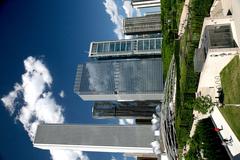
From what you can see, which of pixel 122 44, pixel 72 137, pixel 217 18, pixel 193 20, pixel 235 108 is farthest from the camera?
pixel 122 44

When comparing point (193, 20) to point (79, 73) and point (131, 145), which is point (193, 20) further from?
point (79, 73)

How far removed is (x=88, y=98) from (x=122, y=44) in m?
19.7

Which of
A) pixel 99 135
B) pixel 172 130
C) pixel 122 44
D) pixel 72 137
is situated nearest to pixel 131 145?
pixel 99 135

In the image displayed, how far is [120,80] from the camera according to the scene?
3725 inches

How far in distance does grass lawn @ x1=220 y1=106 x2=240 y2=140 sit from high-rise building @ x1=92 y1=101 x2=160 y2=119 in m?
73.5

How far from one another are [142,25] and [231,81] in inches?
3711

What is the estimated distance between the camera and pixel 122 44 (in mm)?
106188

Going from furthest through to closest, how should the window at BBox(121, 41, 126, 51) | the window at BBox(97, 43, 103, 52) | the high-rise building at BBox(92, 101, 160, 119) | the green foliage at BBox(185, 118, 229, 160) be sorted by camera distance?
the window at BBox(97, 43, 103, 52), the window at BBox(121, 41, 126, 51), the high-rise building at BBox(92, 101, 160, 119), the green foliage at BBox(185, 118, 229, 160)

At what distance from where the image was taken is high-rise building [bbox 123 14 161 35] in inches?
4579

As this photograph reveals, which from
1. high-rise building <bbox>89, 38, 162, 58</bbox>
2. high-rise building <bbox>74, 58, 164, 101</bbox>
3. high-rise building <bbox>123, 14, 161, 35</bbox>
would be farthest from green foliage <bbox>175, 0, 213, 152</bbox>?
high-rise building <bbox>123, 14, 161, 35</bbox>

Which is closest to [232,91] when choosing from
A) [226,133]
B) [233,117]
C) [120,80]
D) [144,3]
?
[233,117]

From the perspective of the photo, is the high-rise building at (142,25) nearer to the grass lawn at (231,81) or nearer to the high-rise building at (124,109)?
the high-rise building at (124,109)

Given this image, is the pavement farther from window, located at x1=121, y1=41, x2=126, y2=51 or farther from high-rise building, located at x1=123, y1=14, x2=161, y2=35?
high-rise building, located at x1=123, y1=14, x2=161, y2=35

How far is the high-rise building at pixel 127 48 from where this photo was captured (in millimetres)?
102312
